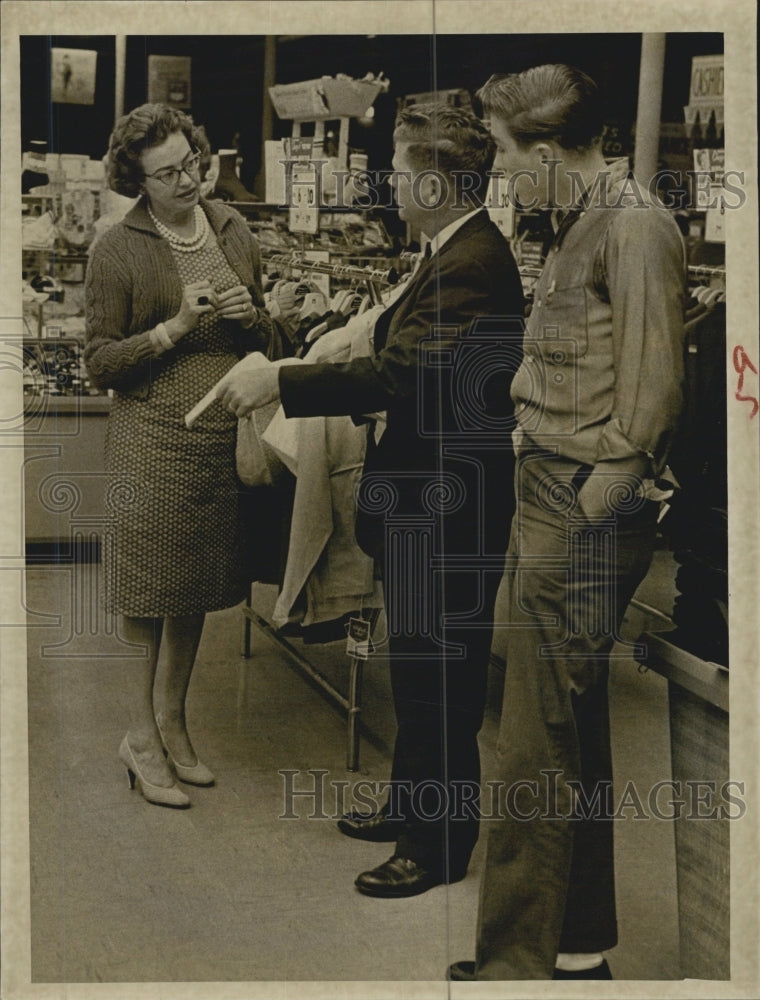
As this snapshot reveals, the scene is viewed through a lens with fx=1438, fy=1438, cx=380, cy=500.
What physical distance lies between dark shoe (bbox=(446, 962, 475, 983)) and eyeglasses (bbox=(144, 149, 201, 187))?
1.90 m

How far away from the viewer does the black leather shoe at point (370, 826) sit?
333 cm

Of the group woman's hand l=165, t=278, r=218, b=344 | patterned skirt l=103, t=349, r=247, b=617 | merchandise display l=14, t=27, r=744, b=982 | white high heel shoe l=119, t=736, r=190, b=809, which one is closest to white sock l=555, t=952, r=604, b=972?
merchandise display l=14, t=27, r=744, b=982

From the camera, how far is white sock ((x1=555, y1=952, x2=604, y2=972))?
332cm

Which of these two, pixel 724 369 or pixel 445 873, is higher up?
pixel 724 369

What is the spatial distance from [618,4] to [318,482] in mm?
1288

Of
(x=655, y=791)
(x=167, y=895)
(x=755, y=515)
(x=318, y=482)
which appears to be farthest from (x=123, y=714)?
(x=755, y=515)

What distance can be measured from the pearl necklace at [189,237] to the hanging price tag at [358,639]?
921 mm

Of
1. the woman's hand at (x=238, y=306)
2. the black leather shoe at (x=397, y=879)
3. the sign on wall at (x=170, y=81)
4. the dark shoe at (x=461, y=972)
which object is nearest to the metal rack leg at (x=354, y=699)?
the black leather shoe at (x=397, y=879)

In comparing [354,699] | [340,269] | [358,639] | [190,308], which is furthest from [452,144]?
[354,699]

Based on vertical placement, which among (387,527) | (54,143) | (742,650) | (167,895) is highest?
(54,143)

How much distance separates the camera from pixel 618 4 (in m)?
3.28

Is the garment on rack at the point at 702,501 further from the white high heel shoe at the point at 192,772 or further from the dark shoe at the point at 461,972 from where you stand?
the white high heel shoe at the point at 192,772

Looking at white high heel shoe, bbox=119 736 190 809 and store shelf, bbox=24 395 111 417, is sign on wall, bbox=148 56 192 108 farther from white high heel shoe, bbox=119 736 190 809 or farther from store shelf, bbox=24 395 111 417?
white high heel shoe, bbox=119 736 190 809

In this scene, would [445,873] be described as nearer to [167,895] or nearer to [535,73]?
[167,895]
